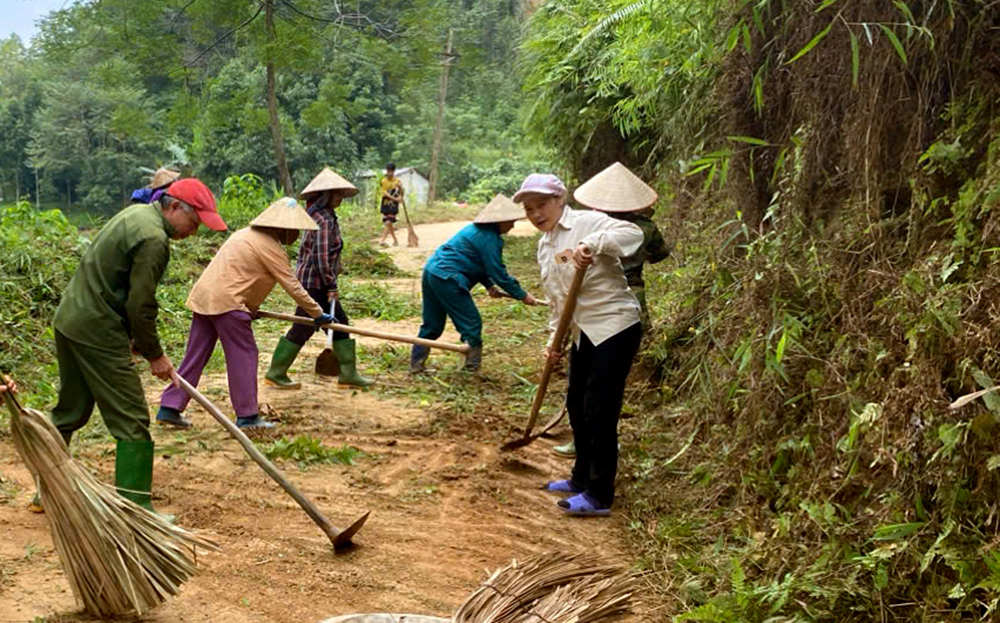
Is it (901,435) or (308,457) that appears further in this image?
(308,457)

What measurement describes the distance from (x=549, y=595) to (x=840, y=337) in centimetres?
188

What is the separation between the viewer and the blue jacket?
24.6ft

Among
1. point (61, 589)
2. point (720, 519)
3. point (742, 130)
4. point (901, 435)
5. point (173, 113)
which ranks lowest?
point (720, 519)

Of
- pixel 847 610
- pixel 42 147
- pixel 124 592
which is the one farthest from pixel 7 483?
pixel 42 147

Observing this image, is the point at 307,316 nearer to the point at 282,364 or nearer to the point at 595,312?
the point at 282,364

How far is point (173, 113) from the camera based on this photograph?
15.1 metres

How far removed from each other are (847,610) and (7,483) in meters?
4.03

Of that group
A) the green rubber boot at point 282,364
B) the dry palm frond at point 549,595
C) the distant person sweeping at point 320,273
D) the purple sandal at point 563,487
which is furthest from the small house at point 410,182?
the dry palm frond at point 549,595

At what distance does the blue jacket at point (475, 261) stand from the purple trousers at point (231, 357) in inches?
75.5

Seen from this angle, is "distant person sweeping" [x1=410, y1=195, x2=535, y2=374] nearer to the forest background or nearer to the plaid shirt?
the plaid shirt

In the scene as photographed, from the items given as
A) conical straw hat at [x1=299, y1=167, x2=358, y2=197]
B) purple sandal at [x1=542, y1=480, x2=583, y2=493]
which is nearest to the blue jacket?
conical straw hat at [x1=299, y1=167, x2=358, y2=197]

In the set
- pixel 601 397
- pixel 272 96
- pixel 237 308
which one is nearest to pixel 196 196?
pixel 237 308

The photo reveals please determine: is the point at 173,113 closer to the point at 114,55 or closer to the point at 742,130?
the point at 114,55

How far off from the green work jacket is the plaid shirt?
10.6 ft
